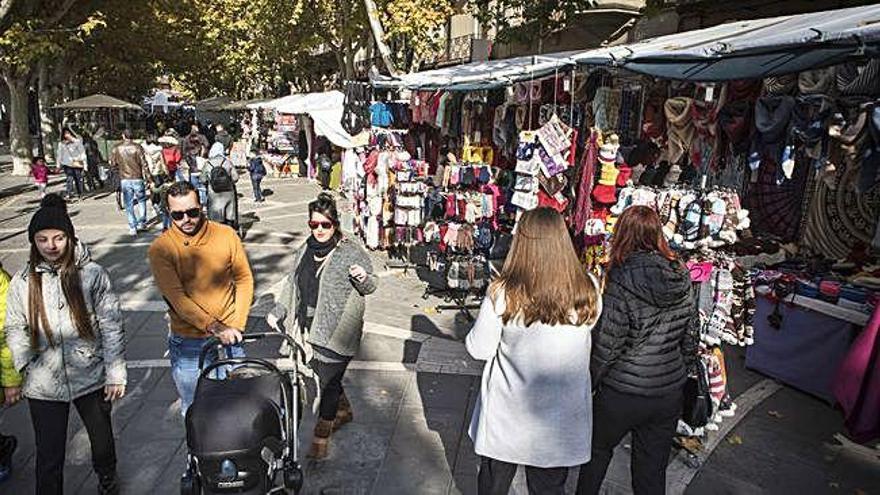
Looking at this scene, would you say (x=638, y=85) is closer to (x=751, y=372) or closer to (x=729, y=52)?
(x=729, y=52)

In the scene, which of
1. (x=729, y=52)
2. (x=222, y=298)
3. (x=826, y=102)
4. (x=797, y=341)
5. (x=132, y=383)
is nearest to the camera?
(x=222, y=298)

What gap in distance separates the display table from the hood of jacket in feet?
9.91

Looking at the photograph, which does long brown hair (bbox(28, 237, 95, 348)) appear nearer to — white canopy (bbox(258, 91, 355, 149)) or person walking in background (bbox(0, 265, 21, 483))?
person walking in background (bbox(0, 265, 21, 483))

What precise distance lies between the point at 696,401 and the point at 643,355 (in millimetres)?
1211

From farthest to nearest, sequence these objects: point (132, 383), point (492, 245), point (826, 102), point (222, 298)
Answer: point (492, 245) → point (132, 383) → point (826, 102) → point (222, 298)

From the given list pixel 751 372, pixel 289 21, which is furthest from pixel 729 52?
pixel 289 21

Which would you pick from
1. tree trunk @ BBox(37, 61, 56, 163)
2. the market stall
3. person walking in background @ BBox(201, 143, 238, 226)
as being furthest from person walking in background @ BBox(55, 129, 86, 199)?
the market stall

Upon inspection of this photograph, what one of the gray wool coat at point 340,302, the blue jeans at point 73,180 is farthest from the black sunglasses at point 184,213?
the blue jeans at point 73,180

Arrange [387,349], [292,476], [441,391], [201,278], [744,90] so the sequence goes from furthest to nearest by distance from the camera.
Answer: [387,349] < [441,391] < [744,90] < [201,278] < [292,476]

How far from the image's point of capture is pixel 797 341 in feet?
18.8

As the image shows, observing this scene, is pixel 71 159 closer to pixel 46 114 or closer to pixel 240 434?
pixel 46 114

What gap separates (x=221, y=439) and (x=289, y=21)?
59.8 ft

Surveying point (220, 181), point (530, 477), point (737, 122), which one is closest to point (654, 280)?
point (530, 477)

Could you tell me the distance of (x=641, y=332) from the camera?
3133 millimetres
